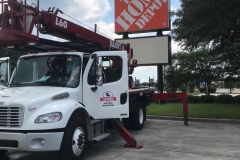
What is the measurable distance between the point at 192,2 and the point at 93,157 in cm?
925

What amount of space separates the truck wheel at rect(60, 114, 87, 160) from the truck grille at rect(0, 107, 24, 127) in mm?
900

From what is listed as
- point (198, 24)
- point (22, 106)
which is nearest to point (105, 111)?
point (22, 106)

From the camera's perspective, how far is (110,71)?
7.79 meters

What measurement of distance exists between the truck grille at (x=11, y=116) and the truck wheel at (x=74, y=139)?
35.4 inches

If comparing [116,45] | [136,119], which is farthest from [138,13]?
[136,119]

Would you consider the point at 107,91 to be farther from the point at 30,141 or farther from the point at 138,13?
the point at 138,13

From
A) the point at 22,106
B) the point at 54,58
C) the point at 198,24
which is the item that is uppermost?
the point at 198,24

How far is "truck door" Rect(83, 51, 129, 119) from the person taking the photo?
6.91 metres

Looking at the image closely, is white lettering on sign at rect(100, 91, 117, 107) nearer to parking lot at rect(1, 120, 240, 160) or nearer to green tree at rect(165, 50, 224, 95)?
parking lot at rect(1, 120, 240, 160)

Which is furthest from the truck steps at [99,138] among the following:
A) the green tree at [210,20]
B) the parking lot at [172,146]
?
the green tree at [210,20]

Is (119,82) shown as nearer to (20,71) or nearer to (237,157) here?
(20,71)

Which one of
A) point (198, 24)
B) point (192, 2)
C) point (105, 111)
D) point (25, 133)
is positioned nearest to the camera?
point (25, 133)

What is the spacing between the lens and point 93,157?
22.2 ft

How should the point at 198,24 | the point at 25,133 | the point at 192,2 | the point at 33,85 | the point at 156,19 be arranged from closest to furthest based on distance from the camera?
1. the point at 25,133
2. the point at 33,85
3. the point at 198,24
4. the point at 192,2
5. the point at 156,19
